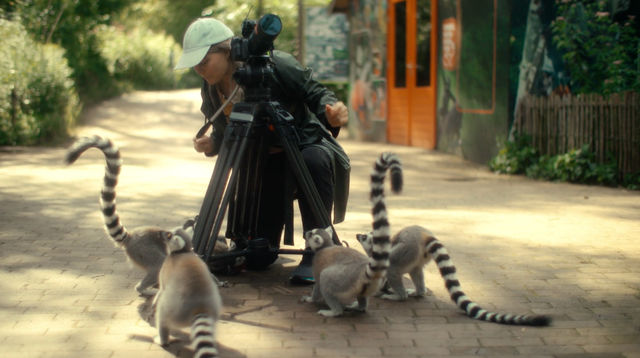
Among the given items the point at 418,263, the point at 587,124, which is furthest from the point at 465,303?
the point at 587,124

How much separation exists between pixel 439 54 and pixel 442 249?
1159 centimetres

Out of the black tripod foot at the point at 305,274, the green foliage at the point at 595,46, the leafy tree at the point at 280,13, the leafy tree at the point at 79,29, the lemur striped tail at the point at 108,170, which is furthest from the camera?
the leafy tree at the point at 280,13

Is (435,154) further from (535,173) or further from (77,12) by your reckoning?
(77,12)

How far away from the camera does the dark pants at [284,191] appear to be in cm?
482

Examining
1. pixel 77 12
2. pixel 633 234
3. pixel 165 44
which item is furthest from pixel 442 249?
pixel 165 44

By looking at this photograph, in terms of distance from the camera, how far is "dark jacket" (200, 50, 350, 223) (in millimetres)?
4938

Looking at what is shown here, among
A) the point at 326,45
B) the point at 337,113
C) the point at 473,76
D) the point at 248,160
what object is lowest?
the point at 248,160

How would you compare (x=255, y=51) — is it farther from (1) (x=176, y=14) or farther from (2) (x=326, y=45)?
(1) (x=176, y=14)

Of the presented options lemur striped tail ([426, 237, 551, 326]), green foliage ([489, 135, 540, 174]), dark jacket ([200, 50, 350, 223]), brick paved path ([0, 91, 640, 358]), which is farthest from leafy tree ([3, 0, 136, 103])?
lemur striped tail ([426, 237, 551, 326])

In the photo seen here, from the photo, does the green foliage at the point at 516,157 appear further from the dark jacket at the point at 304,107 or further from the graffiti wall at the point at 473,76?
the dark jacket at the point at 304,107

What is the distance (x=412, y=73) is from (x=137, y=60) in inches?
674

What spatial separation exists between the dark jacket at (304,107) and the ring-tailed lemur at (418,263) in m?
0.69

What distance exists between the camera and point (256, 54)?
4391 mm

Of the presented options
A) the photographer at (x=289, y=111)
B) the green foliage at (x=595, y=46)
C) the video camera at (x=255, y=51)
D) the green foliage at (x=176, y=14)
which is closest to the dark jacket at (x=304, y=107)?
the photographer at (x=289, y=111)
